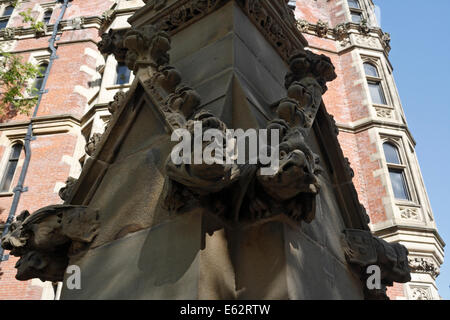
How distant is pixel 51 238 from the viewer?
2553mm

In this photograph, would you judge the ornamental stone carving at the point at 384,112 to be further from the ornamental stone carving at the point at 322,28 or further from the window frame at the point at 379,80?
the ornamental stone carving at the point at 322,28

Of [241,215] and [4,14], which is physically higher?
[4,14]

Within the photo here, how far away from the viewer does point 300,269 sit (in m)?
2.09

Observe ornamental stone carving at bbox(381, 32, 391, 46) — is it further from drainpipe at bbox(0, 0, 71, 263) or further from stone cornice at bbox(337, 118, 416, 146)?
drainpipe at bbox(0, 0, 71, 263)

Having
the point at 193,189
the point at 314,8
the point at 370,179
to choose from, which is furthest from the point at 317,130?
the point at 314,8

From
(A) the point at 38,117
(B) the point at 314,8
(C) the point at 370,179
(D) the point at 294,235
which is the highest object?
(B) the point at 314,8

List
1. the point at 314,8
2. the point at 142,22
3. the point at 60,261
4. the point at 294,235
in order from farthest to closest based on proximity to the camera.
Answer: the point at 314,8 < the point at 142,22 < the point at 60,261 < the point at 294,235

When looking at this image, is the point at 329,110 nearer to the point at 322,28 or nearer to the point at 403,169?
the point at 403,169

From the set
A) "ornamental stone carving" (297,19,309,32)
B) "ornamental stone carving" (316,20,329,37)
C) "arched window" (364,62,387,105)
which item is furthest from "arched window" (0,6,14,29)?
"arched window" (364,62,387,105)

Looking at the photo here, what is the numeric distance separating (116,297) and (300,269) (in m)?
0.91

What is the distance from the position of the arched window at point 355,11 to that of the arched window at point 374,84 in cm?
310

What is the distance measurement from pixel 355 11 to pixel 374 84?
16.4ft
